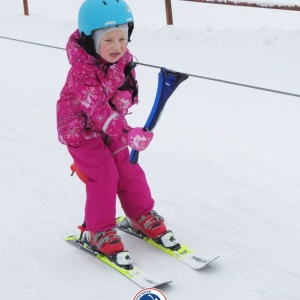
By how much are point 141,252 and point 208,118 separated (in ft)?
8.46

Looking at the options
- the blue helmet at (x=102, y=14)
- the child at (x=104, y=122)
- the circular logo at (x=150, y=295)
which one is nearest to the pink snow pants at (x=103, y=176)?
the child at (x=104, y=122)

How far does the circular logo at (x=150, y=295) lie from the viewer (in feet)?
8.77

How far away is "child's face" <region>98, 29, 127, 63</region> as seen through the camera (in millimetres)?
2783

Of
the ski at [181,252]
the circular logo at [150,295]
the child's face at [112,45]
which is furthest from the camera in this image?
the ski at [181,252]

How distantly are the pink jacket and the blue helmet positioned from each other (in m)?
0.13

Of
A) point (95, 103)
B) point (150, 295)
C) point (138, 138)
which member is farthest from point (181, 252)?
point (95, 103)

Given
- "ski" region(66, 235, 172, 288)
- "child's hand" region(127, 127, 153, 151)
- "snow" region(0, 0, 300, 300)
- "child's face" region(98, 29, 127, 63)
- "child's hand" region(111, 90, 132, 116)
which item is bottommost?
"snow" region(0, 0, 300, 300)

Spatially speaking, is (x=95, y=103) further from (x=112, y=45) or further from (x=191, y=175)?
(x=191, y=175)

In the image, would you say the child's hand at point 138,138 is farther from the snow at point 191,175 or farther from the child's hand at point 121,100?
A: the snow at point 191,175

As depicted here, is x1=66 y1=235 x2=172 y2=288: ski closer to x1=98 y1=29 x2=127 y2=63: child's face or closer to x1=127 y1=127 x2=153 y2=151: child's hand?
x1=127 y1=127 x2=153 y2=151: child's hand

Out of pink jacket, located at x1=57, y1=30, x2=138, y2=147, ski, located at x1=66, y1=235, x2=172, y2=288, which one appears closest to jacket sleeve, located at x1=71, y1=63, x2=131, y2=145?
pink jacket, located at x1=57, y1=30, x2=138, y2=147

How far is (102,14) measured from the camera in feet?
8.96

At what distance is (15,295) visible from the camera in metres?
2.71

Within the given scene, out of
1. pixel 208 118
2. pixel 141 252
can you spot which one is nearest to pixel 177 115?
pixel 208 118
